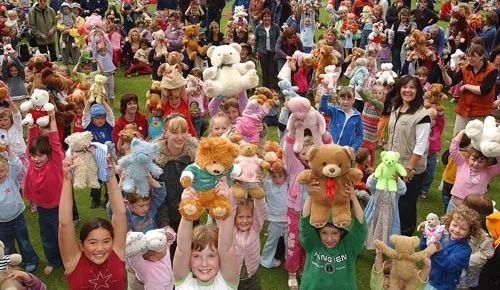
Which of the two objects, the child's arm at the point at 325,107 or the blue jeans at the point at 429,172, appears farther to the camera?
the blue jeans at the point at 429,172

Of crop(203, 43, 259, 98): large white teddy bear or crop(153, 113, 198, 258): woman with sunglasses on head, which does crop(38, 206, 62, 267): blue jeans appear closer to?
crop(153, 113, 198, 258): woman with sunglasses on head

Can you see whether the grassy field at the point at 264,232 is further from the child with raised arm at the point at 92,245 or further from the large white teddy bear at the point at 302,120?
the child with raised arm at the point at 92,245

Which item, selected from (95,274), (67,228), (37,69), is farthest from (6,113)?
(95,274)

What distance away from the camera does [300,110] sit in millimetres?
4434

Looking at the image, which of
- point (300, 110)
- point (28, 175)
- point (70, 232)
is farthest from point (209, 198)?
point (28, 175)

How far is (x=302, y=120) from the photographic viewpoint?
4473 mm

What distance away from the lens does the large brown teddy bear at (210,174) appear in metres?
2.97

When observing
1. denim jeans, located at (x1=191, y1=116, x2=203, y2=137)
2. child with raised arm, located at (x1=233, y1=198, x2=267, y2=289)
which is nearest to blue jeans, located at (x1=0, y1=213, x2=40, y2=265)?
child with raised arm, located at (x1=233, y1=198, x2=267, y2=289)

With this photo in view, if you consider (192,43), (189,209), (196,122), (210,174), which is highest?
(210,174)

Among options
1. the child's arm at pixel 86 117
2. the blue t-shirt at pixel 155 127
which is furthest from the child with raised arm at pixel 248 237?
the child's arm at pixel 86 117

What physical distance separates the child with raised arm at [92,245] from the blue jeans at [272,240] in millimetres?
1950

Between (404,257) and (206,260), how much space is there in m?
1.46

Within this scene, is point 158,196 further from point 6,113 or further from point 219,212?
point 6,113

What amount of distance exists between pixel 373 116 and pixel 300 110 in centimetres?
249
